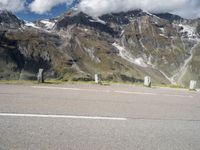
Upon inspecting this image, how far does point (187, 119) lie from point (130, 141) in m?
3.47

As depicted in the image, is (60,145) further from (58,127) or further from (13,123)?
(13,123)

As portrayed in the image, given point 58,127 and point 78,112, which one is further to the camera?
point 78,112

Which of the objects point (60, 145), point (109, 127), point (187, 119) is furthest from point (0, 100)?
point (187, 119)

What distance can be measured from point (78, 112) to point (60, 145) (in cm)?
315

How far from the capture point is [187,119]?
941 centimetres

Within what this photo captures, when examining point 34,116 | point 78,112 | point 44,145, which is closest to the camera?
point 44,145

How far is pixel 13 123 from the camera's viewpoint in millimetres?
7066

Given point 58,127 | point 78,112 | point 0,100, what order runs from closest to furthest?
1. point 58,127
2. point 78,112
3. point 0,100

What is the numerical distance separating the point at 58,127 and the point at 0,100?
3683 mm

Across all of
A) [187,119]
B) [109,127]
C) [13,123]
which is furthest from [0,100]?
[187,119]

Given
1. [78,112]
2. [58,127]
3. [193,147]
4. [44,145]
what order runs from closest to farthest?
[44,145], [193,147], [58,127], [78,112]

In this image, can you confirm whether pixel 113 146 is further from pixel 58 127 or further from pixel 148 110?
pixel 148 110

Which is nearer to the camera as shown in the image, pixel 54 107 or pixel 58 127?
pixel 58 127

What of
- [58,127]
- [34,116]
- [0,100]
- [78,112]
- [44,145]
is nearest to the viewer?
[44,145]
